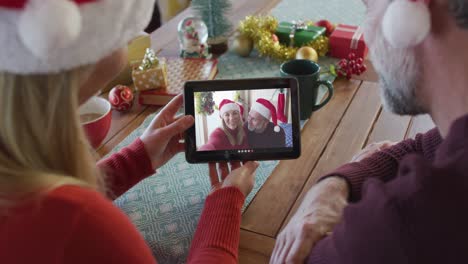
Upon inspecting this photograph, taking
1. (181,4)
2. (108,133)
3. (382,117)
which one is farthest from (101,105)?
(181,4)

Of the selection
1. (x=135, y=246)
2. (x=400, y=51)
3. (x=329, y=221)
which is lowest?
(x=329, y=221)

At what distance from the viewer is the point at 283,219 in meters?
0.76

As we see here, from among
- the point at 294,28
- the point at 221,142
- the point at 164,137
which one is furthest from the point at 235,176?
the point at 294,28

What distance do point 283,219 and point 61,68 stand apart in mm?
463

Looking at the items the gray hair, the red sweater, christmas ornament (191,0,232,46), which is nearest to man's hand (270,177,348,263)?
the red sweater

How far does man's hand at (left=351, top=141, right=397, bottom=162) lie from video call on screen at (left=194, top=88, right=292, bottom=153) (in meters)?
0.16

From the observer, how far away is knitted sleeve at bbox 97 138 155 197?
81 centimetres

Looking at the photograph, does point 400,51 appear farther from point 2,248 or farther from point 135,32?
point 2,248

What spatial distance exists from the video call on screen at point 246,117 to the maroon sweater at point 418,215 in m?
0.29

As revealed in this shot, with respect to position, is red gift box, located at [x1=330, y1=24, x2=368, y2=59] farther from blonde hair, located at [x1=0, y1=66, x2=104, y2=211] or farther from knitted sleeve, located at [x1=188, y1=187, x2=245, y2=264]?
blonde hair, located at [x1=0, y1=66, x2=104, y2=211]

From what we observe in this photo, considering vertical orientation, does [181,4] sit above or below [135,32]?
below

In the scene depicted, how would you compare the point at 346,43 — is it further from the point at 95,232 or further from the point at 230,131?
the point at 95,232

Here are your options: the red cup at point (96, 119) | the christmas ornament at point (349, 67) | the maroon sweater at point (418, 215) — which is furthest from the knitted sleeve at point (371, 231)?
the christmas ornament at point (349, 67)

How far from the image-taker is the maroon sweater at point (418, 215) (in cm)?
45
